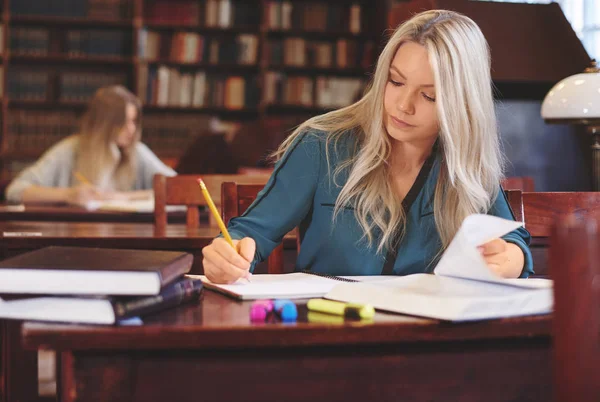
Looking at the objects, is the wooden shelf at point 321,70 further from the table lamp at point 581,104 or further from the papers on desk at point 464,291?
the papers on desk at point 464,291

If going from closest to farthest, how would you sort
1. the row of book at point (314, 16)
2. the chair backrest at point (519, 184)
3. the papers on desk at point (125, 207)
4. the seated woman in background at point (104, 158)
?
the chair backrest at point (519, 184)
the papers on desk at point (125, 207)
the seated woman in background at point (104, 158)
the row of book at point (314, 16)

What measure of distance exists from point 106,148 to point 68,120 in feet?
7.85

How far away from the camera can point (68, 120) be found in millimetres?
5938

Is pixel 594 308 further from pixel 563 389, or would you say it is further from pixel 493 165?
pixel 493 165

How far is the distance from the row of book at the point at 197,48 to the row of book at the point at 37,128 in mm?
734

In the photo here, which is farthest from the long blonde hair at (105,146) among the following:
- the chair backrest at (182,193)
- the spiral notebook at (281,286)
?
the spiral notebook at (281,286)

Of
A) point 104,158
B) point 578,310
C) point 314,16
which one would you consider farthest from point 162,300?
point 314,16

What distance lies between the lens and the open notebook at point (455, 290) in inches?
34.3

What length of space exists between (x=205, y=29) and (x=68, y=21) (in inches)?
38.1

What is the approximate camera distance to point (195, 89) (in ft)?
19.7

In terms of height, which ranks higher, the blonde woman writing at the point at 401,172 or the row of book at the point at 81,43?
the row of book at the point at 81,43

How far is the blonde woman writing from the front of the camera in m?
1.44

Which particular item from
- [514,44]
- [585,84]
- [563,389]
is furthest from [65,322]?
[514,44]

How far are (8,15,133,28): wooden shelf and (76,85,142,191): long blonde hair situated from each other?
88.1 inches
